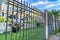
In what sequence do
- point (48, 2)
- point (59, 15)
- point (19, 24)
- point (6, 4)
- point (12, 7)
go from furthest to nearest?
point (59, 15) → point (48, 2) → point (19, 24) → point (12, 7) → point (6, 4)

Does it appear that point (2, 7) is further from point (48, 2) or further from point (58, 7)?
point (58, 7)

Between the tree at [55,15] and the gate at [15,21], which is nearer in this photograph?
the gate at [15,21]

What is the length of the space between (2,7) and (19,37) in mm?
896

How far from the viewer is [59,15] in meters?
13.6

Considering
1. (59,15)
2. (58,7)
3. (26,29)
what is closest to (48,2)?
(58,7)

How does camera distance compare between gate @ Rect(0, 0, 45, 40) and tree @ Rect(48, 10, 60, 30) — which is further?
tree @ Rect(48, 10, 60, 30)

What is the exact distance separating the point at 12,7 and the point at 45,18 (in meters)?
3.74

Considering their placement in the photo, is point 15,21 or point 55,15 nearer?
point 15,21

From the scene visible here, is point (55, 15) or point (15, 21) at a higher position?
point (55, 15)

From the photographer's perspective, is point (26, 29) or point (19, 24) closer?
point (19, 24)

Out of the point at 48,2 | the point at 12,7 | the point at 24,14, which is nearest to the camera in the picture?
the point at 12,7

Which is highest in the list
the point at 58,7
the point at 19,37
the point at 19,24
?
the point at 58,7

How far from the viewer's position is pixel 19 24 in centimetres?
335

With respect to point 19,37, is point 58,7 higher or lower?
higher
